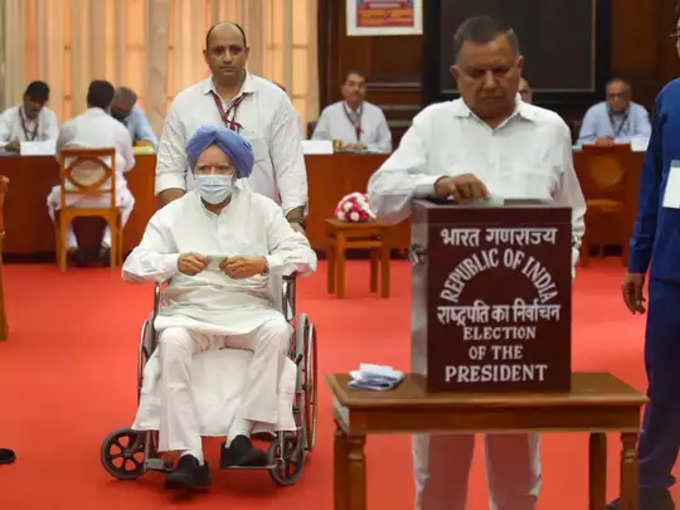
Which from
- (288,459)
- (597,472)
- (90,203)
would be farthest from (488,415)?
(90,203)

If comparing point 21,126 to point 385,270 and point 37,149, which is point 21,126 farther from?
point 385,270

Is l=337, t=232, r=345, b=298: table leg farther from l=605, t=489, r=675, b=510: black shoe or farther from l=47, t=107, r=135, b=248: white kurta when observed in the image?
l=605, t=489, r=675, b=510: black shoe

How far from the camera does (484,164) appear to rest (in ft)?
10.2

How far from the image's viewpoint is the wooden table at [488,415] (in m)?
2.63

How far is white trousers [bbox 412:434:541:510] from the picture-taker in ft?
10.4

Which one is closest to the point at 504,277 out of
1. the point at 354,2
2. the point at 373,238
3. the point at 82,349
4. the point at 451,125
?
the point at 451,125

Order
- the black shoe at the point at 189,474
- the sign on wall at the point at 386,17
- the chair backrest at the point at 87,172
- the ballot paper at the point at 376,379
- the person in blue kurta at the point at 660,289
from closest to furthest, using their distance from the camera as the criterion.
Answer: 1. the ballot paper at the point at 376,379
2. the person in blue kurta at the point at 660,289
3. the black shoe at the point at 189,474
4. the chair backrest at the point at 87,172
5. the sign on wall at the point at 386,17

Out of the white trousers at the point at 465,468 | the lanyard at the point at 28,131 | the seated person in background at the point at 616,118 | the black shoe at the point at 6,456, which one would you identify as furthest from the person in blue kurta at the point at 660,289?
the lanyard at the point at 28,131

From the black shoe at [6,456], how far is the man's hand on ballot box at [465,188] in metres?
2.48

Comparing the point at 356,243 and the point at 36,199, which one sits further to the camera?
the point at 36,199

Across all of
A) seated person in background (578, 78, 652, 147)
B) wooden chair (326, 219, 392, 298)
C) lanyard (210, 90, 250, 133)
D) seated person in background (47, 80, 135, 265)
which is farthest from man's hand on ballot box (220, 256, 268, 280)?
seated person in background (578, 78, 652, 147)

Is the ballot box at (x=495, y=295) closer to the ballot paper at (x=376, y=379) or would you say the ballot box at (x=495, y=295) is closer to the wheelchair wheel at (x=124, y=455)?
the ballot paper at (x=376, y=379)

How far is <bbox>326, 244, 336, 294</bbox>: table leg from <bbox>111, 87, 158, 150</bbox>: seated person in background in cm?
295

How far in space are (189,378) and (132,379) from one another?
1.96 m
